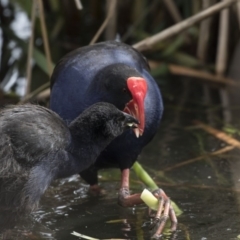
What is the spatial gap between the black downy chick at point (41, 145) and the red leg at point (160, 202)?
359mm

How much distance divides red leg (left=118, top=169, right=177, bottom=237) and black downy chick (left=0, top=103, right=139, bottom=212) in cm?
36

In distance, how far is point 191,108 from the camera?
544 cm

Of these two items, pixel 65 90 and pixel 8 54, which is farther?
pixel 8 54

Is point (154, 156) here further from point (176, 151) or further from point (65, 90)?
point (65, 90)

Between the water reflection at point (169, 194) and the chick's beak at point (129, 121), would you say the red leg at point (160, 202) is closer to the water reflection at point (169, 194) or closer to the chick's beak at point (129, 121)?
the water reflection at point (169, 194)

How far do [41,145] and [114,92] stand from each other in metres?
0.73

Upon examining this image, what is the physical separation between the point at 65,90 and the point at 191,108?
5.34 ft

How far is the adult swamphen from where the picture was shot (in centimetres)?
372

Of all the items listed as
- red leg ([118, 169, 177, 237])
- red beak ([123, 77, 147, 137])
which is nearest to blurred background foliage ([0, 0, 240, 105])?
red leg ([118, 169, 177, 237])

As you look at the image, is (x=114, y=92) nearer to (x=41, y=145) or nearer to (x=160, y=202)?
(x=160, y=202)

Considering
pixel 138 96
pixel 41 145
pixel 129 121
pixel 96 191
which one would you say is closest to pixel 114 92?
pixel 138 96

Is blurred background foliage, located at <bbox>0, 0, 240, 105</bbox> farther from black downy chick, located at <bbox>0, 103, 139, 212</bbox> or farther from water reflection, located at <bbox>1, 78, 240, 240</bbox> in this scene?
black downy chick, located at <bbox>0, 103, 139, 212</bbox>

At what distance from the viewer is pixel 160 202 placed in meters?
3.51

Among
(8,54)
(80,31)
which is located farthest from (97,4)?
(8,54)
